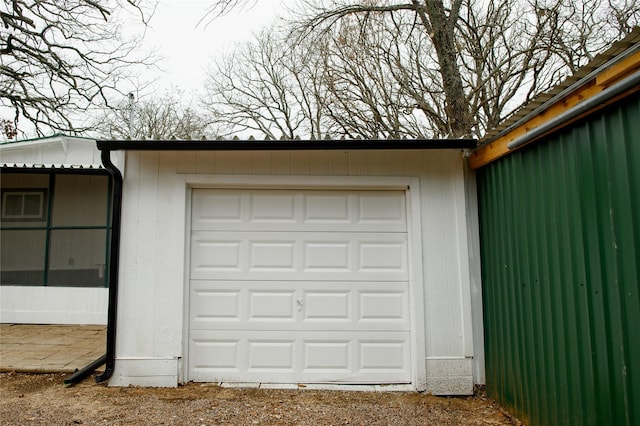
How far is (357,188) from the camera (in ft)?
13.1

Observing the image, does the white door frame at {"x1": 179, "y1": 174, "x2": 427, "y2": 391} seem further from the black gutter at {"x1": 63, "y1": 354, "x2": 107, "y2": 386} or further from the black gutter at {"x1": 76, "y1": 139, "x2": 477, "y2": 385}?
the black gutter at {"x1": 63, "y1": 354, "x2": 107, "y2": 386}

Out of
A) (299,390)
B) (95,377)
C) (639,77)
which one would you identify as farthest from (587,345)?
(95,377)

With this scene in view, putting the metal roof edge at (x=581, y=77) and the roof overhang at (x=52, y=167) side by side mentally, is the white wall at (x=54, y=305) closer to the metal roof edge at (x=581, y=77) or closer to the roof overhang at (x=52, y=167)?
the roof overhang at (x=52, y=167)

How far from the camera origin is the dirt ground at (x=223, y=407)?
3.08m

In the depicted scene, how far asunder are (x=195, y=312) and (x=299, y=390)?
4.40 ft

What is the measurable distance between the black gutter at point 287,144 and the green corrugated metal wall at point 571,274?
58cm

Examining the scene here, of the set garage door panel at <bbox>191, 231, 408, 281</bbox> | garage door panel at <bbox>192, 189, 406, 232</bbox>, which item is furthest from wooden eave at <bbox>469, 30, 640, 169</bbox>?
garage door panel at <bbox>191, 231, 408, 281</bbox>

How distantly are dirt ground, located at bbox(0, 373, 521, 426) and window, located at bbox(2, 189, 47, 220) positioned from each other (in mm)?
3801

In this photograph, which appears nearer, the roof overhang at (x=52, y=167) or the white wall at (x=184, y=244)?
the white wall at (x=184, y=244)

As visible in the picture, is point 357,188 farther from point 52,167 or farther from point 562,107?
point 52,167

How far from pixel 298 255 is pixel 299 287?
1.11 ft

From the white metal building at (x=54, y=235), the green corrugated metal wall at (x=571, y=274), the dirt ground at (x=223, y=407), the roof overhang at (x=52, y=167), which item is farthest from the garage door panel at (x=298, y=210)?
the white metal building at (x=54, y=235)

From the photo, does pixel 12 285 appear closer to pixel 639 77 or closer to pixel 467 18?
pixel 639 77

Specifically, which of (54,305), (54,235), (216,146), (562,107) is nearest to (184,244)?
(216,146)
